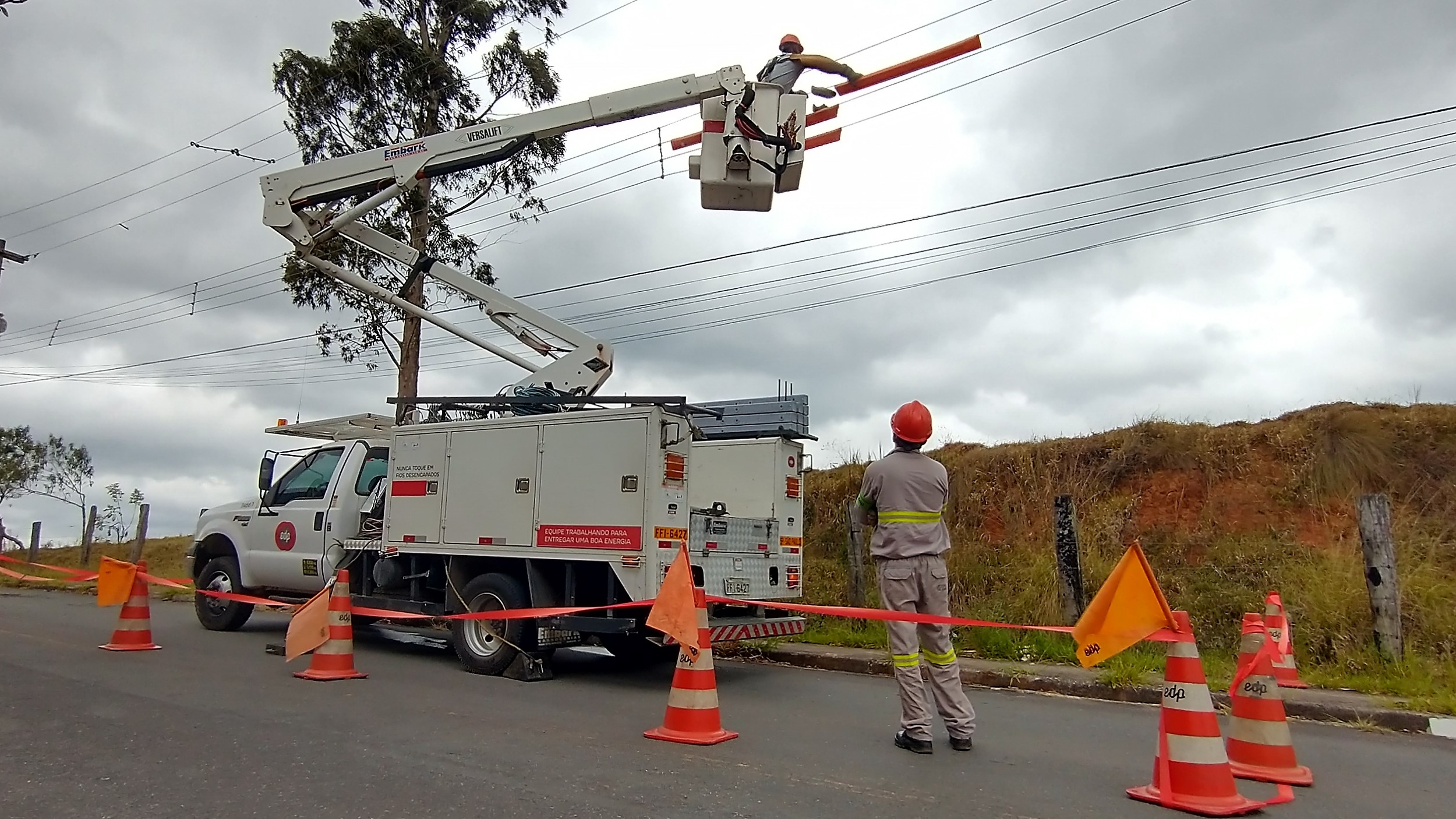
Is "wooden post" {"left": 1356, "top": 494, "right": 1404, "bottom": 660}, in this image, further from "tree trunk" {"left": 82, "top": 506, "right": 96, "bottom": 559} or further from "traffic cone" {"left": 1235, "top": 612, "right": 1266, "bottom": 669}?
"tree trunk" {"left": 82, "top": 506, "right": 96, "bottom": 559}

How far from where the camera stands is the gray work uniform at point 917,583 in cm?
545

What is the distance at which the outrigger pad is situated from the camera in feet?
26.6

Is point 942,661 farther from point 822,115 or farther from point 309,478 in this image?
point 309,478

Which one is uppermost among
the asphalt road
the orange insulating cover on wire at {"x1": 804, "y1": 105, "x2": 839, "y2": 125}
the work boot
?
the orange insulating cover on wire at {"x1": 804, "y1": 105, "x2": 839, "y2": 125}

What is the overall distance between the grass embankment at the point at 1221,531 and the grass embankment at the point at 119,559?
45.0 ft

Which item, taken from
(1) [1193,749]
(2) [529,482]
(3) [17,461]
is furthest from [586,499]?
(3) [17,461]

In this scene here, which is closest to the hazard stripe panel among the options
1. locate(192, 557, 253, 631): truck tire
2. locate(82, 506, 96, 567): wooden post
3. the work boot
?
the work boot

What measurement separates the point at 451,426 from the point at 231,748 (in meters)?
4.29

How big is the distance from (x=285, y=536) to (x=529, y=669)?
429 cm

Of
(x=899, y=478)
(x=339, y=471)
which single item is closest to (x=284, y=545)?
(x=339, y=471)

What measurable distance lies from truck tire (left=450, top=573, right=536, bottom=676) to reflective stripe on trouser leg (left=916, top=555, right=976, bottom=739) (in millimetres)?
3832

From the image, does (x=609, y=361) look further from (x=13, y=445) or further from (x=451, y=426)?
(x=13, y=445)

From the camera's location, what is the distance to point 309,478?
35.7ft

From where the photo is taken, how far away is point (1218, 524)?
1280 centimetres
